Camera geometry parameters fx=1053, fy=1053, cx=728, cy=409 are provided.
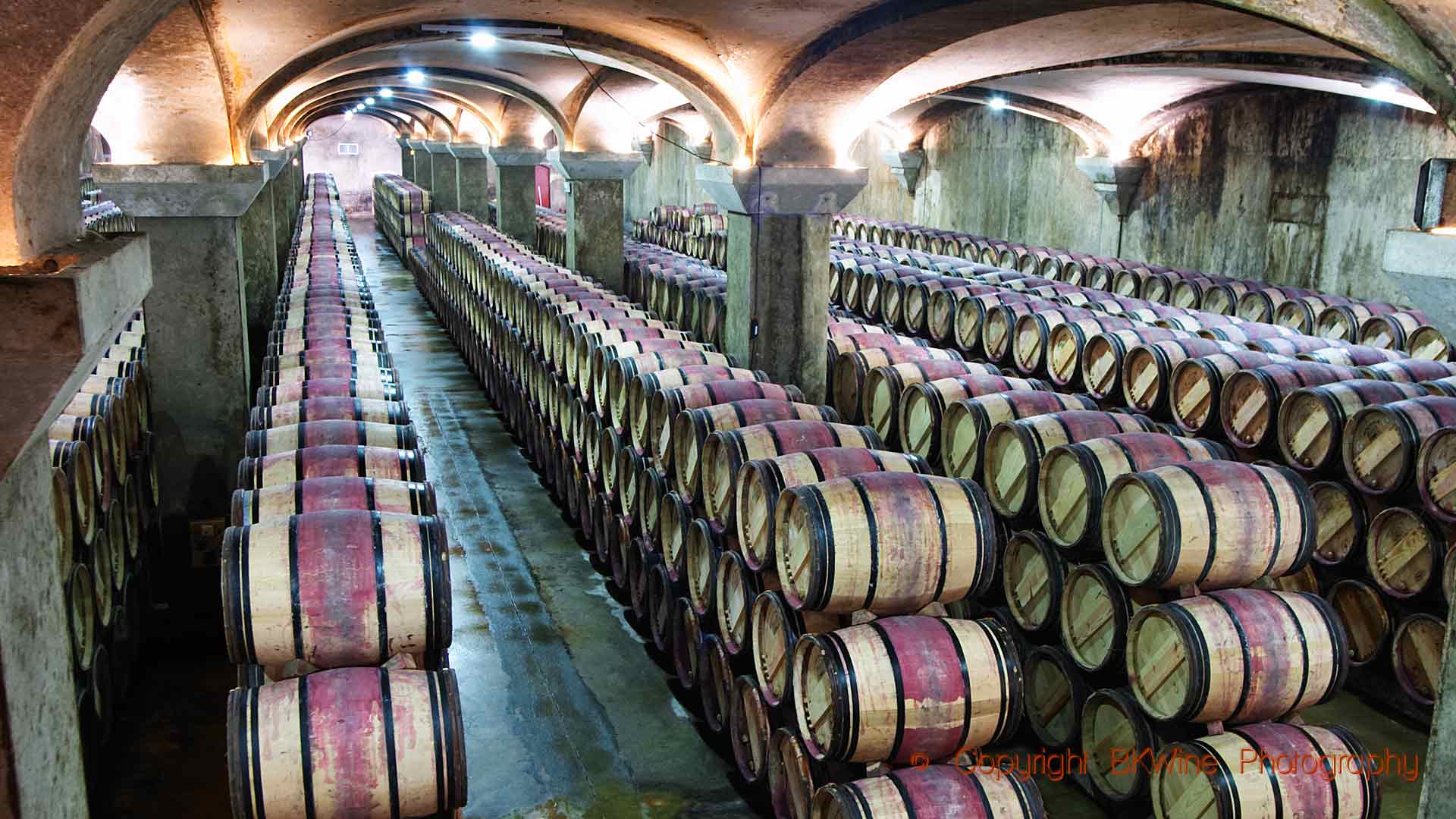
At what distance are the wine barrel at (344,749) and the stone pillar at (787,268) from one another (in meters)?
6.12

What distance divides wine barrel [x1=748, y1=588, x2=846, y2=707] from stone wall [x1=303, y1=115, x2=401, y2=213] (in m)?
43.1

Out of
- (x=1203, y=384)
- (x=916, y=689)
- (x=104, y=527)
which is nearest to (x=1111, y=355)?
(x=1203, y=384)

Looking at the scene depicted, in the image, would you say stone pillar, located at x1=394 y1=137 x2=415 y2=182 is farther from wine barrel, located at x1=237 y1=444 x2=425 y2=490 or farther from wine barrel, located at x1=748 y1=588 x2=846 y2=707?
wine barrel, located at x1=748 y1=588 x2=846 y2=707

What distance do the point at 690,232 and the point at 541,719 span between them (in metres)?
18.9

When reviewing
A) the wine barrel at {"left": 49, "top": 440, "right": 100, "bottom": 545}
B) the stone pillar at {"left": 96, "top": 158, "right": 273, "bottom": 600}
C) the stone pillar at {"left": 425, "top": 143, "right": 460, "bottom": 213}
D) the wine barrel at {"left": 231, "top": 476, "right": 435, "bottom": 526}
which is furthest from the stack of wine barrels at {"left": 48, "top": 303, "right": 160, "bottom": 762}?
the stone pillar at {"left": 425, "top": 143, "right": 460, "bottom": 213}

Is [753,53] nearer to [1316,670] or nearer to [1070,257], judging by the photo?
[1316,670]

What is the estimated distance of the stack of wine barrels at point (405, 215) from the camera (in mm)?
26125

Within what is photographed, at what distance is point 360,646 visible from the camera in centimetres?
380

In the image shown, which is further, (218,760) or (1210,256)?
(1210,256)

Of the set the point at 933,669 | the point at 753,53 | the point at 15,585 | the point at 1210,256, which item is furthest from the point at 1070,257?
the point at 15,585

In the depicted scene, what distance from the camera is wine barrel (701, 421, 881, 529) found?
17.4 feet

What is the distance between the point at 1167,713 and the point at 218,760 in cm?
440

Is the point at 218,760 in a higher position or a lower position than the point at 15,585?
lower

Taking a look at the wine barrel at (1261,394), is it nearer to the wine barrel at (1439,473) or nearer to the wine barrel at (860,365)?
the wine barrel at (1439,473)
